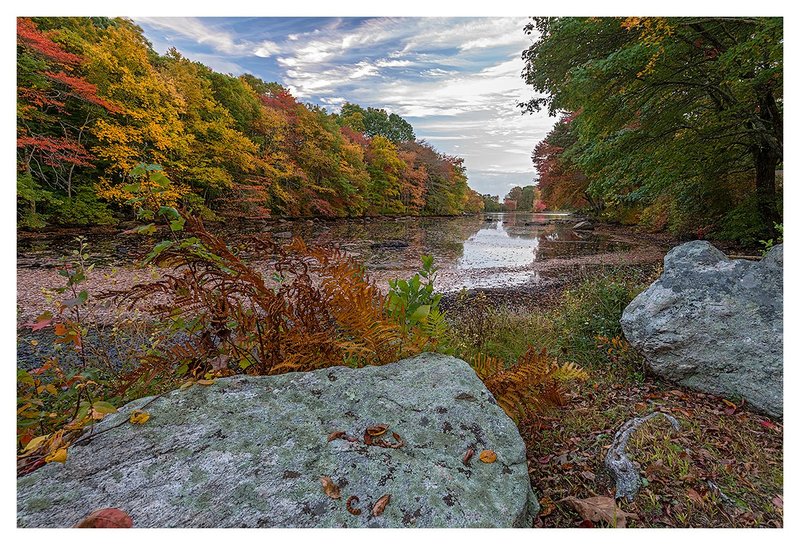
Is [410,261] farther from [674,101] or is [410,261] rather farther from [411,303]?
[411,303]

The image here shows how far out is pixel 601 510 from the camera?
143 cm

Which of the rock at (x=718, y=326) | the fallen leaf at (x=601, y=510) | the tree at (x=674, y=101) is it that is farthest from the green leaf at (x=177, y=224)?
the tree at (x=674, y=101)

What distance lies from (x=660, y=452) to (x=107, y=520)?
2307 mm

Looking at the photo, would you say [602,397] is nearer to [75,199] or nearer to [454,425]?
[454,425]

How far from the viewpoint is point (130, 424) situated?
4.56ft

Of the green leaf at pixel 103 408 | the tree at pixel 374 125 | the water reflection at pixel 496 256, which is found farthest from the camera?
the tree at pixel 374 125

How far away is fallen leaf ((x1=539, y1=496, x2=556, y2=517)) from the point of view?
146 centimetres

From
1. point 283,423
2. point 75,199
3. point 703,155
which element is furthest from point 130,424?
point 75,199

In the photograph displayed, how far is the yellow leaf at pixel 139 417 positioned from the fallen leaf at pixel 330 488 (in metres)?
0.80

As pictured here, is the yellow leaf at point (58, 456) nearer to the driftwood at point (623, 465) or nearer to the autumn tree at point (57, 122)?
the driftwood at point (623, 465)

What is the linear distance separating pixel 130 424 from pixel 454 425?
136 cm

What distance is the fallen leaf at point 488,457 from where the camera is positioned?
4.54 ft

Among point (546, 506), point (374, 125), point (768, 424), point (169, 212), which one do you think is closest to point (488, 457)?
point (546, 506)

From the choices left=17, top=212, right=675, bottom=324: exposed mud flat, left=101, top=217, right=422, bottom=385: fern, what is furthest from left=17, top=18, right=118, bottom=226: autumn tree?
left=101, top=217, right=422, bottom=385: fern
